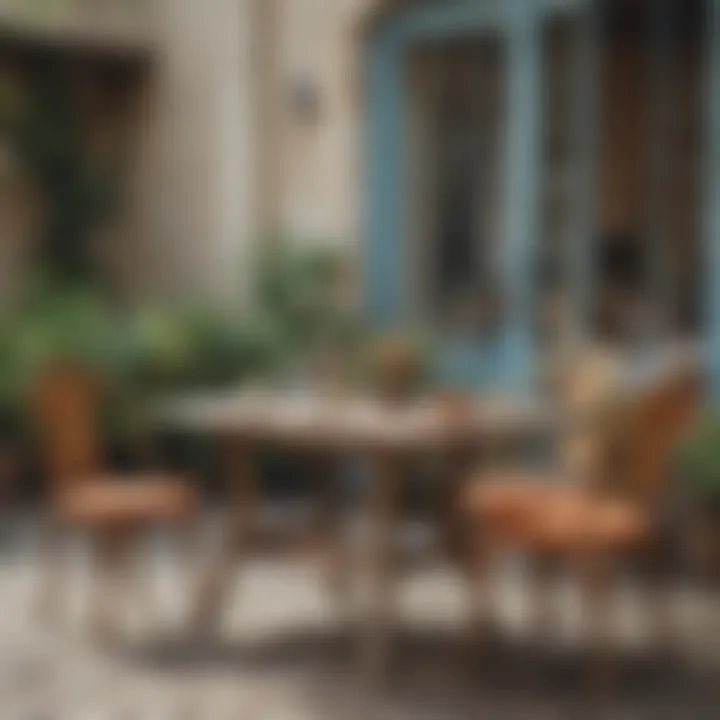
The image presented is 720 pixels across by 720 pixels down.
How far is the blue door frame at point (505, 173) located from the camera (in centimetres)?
779

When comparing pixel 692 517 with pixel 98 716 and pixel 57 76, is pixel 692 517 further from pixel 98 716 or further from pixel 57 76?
pixel 57 76

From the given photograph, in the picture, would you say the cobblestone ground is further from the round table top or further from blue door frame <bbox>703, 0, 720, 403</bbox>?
blue door frame <bbox>703, 0, 720, 403</bbox>

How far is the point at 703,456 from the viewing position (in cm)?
614

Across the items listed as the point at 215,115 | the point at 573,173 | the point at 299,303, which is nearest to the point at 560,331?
the point at 573,173

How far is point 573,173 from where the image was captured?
777 cm

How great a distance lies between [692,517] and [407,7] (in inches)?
121

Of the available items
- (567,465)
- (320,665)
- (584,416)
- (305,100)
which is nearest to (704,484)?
(567,465)

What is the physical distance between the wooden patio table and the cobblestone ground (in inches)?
6.8

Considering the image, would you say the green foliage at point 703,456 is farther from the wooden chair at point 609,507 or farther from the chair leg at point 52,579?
the chair leg at point 52,579

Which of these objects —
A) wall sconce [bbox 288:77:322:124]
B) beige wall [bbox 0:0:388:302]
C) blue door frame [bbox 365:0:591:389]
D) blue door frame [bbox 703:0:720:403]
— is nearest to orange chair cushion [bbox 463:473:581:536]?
blue door frame [bbox 703:0:720:403]

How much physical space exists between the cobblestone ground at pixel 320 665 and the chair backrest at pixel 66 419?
54 cm

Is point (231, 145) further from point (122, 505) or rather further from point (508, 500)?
point (508, 500)

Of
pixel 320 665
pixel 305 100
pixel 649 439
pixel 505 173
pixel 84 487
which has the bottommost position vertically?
→ pixel 320 665

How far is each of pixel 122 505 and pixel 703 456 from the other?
2085mm
